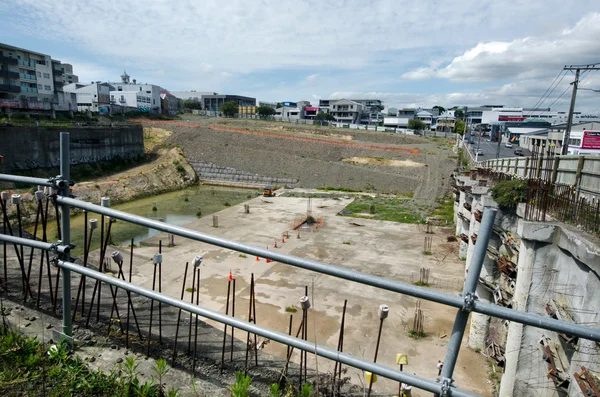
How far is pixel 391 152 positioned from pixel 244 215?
2528cm

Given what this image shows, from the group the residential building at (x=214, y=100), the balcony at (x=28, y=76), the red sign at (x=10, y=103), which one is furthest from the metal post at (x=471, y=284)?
the residential building at (x=214, y=100)

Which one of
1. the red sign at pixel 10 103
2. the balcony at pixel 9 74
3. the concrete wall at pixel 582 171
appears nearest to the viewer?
the concrete wall at pixel 582 171

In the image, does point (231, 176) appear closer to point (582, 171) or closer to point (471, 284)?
point (582, 171)

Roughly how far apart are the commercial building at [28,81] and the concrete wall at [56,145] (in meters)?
10.5

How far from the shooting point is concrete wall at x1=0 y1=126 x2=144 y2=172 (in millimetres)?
27500

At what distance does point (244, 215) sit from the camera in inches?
1049

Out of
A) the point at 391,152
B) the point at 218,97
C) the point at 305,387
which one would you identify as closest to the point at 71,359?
the point at 305,387

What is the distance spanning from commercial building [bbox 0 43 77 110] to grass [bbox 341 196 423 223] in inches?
1424

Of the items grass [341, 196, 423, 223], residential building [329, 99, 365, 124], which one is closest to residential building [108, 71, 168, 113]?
residential building [329, 99, 365, 124]

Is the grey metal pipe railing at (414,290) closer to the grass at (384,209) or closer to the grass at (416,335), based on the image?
the grass at (416,335)

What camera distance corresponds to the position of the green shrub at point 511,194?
868 cm

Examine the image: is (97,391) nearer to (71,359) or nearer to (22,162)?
(71,359)

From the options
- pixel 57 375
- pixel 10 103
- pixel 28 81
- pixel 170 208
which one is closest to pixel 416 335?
pixel 57 375

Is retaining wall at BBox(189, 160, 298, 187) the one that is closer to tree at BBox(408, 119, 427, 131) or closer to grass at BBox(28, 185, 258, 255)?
grass at BBox(28, 185, 258, 255)
